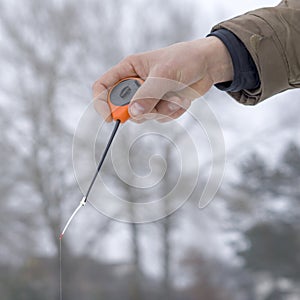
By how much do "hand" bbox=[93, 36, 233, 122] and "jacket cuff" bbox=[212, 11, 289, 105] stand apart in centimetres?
4

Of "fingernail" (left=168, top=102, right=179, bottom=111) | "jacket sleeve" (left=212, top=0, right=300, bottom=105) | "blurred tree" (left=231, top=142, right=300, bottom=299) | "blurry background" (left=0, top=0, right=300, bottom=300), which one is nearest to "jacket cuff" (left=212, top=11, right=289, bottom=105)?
"jacket sleeve" (left=212, top=0, right=300, bottom=105)

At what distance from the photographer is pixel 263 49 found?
88 cm

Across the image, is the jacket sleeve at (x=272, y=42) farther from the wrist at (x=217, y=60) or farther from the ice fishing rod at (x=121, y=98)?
the ice fishing rod at (x=121, y=98)

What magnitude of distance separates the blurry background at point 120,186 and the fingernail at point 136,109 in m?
2.04

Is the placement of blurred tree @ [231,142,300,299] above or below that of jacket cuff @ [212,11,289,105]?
below

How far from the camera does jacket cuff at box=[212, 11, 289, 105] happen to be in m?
0.88

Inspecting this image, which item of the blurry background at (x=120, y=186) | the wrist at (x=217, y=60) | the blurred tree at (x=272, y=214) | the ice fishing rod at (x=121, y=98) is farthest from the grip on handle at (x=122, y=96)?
the blurred tree at (x=272, y=214)

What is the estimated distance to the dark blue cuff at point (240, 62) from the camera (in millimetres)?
897

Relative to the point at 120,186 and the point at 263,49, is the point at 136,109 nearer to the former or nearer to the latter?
the point at 263,49

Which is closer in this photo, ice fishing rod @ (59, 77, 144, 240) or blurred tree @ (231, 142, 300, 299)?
ice fishing rod @ (59, 77, 144, 240)

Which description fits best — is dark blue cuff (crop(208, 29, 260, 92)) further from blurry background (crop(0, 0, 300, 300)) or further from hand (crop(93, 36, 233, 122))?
blurry background (crop(0, 0, 300, 300))

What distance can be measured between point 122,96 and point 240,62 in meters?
0.20

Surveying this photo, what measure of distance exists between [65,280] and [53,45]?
119 cm

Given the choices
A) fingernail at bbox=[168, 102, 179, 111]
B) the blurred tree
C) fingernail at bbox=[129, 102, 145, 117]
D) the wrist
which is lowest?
the blurred tree
